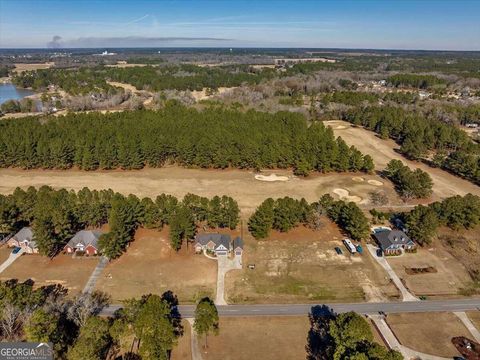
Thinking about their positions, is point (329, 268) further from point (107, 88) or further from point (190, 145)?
point (107, 88)

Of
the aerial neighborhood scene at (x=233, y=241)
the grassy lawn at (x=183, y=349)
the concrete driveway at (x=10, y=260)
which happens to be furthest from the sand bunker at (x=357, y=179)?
the concrete driveway at (x=10, y=260)

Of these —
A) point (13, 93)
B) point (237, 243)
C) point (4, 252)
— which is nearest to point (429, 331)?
point (237, 243)

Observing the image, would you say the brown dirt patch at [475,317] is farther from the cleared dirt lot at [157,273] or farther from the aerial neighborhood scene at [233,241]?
the cleared dirt lot at [157,273]

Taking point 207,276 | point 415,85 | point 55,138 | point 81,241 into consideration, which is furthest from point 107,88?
point 415,85

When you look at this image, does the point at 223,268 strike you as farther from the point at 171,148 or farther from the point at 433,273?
the point at 171,148

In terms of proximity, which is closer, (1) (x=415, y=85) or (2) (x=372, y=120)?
(2) (x=372, y=120)

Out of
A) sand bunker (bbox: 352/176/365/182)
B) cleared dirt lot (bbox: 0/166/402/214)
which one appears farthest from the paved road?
sand bunker (bbox: 352/176/365/182)
